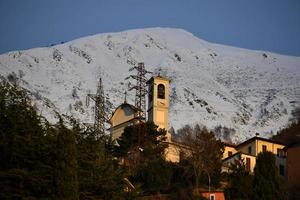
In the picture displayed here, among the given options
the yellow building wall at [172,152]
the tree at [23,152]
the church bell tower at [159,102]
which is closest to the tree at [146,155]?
the yellow building wall at [172,152]

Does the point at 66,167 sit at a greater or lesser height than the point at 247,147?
lesser

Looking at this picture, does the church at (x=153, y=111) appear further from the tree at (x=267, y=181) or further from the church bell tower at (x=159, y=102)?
the tree at (x=267, y=181)

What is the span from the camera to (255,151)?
65438 mm

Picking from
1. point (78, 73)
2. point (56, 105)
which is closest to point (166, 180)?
point (56, 105)

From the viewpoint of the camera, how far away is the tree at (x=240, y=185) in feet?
145

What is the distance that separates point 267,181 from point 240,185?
7.98ft

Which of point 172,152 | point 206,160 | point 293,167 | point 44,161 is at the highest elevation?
point 172,152

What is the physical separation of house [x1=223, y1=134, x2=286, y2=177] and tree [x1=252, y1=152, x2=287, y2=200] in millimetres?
16230

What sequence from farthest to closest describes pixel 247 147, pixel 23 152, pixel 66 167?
pixel 247 147, pixel 23 152, pixel 66 167

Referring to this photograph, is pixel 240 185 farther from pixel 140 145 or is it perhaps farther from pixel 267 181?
pixel 140 145

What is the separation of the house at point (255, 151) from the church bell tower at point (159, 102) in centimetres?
684

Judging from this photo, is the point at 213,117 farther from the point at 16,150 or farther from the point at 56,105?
the point at 16,150

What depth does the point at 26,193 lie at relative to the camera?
27.3m

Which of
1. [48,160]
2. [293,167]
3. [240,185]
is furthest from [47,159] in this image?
[293,167]
